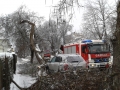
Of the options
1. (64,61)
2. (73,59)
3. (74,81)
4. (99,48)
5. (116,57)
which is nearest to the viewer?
(116,57)

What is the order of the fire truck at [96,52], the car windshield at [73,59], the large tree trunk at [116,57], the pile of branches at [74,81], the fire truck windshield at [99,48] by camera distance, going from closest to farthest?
the large tree trunk at [116,57]
the pile of branches at [74,81]
the car windshield at [73,59]
the fire truck at [96,52]
the fire truck windshield at [99,48]

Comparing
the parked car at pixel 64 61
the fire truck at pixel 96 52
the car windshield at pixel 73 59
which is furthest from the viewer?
the fire truck at pixel 96 52

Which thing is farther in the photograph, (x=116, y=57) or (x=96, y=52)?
(x=96, y=52)

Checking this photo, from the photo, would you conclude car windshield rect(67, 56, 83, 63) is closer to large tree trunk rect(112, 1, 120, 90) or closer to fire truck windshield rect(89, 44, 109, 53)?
fire truck windshield rect(89, 44, 109, 53)

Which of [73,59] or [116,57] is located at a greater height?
[116,57]

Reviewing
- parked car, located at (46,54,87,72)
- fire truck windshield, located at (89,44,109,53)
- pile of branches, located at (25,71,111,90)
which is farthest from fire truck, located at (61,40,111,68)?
pile of branches, located at (25,71,111,90)

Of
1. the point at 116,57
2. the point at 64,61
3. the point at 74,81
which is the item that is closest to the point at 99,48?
the point at 64,61

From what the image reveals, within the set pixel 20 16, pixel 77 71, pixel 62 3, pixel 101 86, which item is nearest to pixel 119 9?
pixel 62 3

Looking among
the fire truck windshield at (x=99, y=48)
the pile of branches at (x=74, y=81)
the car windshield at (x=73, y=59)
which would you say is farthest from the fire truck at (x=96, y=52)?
the pile of branches at (x=74, y=81)

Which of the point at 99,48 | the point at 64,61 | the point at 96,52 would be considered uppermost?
the point at 99,48

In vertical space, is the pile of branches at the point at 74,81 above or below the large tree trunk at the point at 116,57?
below

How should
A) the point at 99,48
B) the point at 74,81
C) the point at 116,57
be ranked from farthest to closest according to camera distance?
the point at 99,48, the point at 74,81, the point at 116,57

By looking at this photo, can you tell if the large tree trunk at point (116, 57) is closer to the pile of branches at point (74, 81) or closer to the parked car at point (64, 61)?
the pile of branches at point (74, 81)

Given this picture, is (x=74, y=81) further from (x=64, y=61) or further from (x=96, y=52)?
(x=96, y=52)
